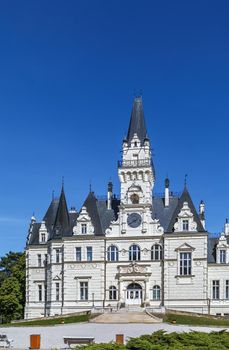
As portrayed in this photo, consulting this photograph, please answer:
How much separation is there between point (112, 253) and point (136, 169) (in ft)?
31.9

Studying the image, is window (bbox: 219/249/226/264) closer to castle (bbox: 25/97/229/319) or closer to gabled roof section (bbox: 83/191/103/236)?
castle (bbox: 25/97/229/319)

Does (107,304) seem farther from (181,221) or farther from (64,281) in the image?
(181,221)

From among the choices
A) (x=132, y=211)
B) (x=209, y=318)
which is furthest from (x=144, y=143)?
(x=209, y=318)

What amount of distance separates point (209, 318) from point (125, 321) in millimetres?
8236

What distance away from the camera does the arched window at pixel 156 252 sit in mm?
67988

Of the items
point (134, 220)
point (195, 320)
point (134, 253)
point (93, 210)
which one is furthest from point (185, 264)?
point (93, 210)

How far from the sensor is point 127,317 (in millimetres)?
57875

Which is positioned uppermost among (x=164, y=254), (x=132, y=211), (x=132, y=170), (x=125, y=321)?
(x=132, y=170)

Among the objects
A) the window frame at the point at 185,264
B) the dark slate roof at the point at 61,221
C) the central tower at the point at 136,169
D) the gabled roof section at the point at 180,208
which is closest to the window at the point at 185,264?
the window frame at the point at 185,264

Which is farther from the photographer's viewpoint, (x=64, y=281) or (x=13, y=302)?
(x=13, y=302)

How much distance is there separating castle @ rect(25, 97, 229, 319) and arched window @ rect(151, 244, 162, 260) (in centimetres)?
11

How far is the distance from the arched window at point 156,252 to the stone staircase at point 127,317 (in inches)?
321

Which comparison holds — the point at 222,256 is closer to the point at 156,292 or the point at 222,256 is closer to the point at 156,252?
the point at 156,252

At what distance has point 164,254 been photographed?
67.4 metres
